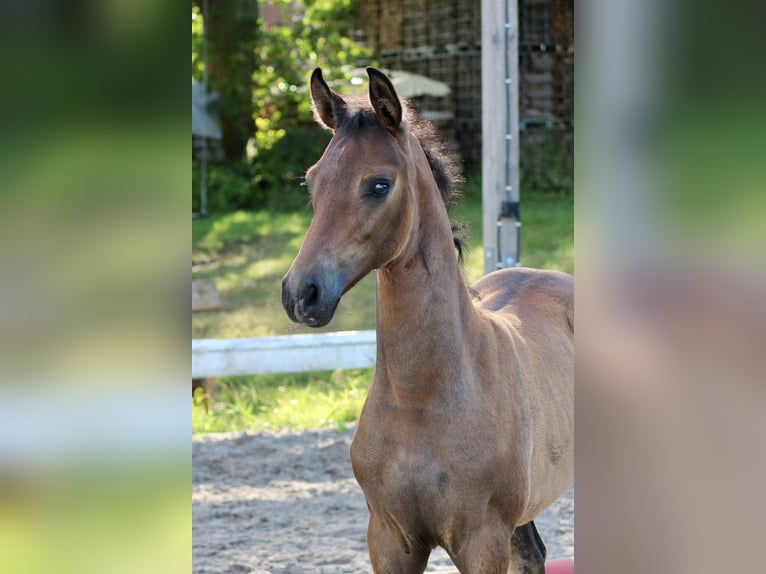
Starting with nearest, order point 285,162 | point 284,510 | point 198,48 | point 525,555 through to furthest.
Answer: point 525,555
point 284,510
point 285,162
point 198,48

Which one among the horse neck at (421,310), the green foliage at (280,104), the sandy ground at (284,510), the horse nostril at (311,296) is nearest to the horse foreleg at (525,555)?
the sandy ground at (284,510)

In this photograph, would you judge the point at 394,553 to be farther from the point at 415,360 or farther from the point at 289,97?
the point at 289,97

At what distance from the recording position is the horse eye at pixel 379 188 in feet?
7.39

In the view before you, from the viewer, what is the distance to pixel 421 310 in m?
2.44

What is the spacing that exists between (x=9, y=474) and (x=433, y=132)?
7.11 feet

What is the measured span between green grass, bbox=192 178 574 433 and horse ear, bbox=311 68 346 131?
0.41m

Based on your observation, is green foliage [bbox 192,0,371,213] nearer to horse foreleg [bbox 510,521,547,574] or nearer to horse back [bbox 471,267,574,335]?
horse back [bbox 471,267,574,335]

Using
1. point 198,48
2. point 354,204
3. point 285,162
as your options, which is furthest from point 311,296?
point 198,48

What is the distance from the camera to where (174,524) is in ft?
2.30

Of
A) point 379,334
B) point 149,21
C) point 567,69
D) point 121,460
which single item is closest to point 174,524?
point 121,460

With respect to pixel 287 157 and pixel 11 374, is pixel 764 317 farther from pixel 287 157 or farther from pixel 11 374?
pixel 287 157

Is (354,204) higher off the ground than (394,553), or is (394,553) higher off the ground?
(354,204)

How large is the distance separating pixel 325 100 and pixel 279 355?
3280mm

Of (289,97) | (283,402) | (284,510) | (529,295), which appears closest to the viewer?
(529,295)
